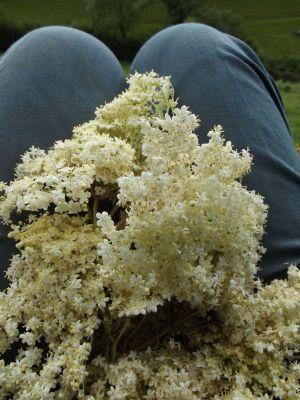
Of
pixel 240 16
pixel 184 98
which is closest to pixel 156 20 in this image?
pixel 240 16

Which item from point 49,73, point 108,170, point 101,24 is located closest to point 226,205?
point 108,170

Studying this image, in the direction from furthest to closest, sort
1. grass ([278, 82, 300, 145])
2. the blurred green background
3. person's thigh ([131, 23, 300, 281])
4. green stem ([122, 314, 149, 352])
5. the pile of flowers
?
the blurred green background, grass ([278, 82, 300, 145]), person's thigh ([131, 23, 300, 281]), green stem ([122, 314, 149, 352]), the pile of flowers

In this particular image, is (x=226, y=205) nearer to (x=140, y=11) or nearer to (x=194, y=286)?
(x=194, y=286)

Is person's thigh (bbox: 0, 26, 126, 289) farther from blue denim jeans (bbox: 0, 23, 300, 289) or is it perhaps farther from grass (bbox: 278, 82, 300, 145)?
grass (bbox: 278, 82, 300, 145)

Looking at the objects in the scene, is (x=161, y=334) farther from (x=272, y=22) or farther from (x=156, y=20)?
(x=156, y=20)

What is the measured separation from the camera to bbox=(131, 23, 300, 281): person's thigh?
4.89ft

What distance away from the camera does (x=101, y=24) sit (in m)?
22.7

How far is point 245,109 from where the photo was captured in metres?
1.63

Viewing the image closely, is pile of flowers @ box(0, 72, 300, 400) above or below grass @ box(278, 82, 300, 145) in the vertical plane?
above

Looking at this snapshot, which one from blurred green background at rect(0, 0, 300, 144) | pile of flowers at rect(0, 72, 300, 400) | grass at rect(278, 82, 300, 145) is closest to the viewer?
pile of flowers at rect(0, 72, 300, 400)

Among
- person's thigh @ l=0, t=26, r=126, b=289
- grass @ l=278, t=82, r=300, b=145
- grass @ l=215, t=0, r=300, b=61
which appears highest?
person's thigh @ l=0, t=26, r=126, b=289

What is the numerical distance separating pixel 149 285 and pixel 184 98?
876 mm

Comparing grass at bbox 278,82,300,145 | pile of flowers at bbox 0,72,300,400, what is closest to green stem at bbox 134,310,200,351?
pile of flowers at bbox 0,72,300,400

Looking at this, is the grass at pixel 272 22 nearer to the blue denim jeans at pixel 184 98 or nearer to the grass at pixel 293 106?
the grass at pixel 293 106
